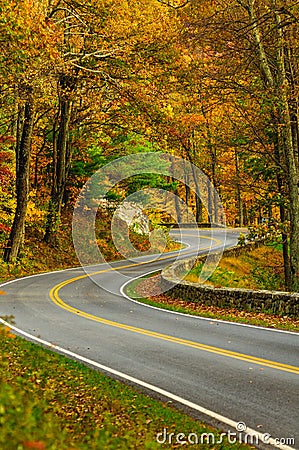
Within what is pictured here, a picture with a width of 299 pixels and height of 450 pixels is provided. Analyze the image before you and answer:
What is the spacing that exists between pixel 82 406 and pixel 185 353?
3688mm

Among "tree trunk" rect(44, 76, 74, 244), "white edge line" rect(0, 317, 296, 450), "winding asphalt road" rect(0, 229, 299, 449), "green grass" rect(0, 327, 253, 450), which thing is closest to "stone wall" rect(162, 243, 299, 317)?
"winding asphalt road" rect(0, 229, 299, 449)

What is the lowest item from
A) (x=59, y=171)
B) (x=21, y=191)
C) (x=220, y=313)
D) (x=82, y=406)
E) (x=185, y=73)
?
(x=220, y=313)

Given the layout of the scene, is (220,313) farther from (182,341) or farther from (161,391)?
(161,391)

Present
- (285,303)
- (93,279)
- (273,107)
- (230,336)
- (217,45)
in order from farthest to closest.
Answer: (93,279) < (217,45) < (273,107) < (285,303) < (230,336)

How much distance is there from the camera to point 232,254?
3009 centimetres

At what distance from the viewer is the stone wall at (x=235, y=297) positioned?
1474 centimetres

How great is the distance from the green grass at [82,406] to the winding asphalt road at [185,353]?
0.54m

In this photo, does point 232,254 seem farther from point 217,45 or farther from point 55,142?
point 217,45

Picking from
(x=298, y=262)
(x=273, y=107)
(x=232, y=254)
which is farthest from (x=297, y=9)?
(x=232, y=254)

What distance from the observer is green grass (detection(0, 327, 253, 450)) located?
438 centimetres

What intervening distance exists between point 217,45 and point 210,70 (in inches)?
36.1

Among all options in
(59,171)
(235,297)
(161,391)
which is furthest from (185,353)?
(59,171)

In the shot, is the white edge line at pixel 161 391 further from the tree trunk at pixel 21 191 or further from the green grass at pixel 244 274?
the tree trunk at pixel 21 191

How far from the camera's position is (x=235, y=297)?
16.2 m
